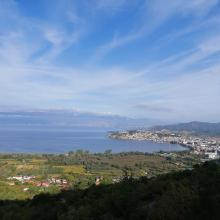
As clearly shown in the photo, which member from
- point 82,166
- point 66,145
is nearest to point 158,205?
point 82,166

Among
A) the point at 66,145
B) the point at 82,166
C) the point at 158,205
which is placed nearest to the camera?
the point at 158,205

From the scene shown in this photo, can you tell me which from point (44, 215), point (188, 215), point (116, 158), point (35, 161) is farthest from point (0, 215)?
point (116, 158)

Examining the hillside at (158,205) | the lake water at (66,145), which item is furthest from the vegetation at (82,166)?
the hillside at (158,205)

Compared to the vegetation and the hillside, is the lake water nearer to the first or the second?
the vegetation

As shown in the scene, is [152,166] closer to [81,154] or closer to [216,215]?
[81,154]

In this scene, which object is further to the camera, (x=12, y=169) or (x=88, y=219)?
(x=12, y=169)

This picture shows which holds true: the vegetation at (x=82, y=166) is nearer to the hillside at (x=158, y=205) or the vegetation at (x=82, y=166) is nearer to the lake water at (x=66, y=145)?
the lake water at (x=66, y=145)

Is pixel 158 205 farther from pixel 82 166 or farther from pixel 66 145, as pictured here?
pixel 66 145

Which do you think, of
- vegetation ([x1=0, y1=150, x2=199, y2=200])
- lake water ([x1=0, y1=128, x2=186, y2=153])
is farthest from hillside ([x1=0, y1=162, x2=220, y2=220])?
lake water ([x1=0, y1=128, x2=186, y2=153])

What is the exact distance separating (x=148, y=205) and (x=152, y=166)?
38959 millimetres

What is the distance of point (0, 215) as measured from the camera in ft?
29.0

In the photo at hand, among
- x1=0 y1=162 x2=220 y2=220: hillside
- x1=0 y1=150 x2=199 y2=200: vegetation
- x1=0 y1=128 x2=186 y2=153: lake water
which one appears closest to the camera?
x1=0 y1=162 x2=220 y2=220: hillside

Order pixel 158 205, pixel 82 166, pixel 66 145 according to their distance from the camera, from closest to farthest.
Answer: pixel 158 205, pixel 82 166, pixel 66 145

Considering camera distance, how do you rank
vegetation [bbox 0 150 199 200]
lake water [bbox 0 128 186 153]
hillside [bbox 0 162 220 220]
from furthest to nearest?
lake water [bbox 0 128 186 153]
vegetation [bbox 0 150 199 200]
hillside [bbox 0 162 220 220]
